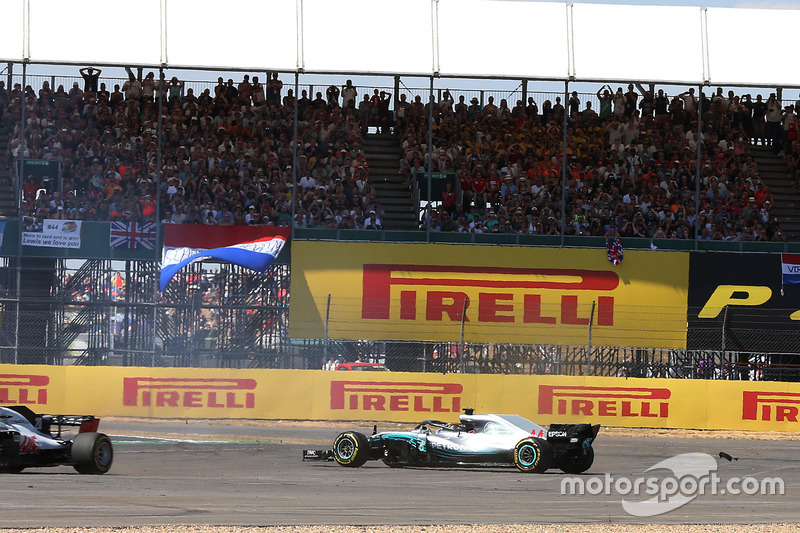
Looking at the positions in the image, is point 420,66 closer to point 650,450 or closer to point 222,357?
point 222,357

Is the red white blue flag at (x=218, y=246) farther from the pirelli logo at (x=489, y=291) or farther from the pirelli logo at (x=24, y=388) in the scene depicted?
the pirelli logo at (x=24, y=388)

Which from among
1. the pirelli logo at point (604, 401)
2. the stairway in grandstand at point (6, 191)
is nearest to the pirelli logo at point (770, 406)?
the pirelli logo at point (604, 401)

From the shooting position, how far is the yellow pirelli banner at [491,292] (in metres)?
25.7

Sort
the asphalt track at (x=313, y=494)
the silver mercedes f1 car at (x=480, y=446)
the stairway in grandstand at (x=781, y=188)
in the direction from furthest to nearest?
the stairway in grandstand at (x=781, y=188), the silver mercedes f1 car at (x=480, y=446), the asphalt track at (x=313, y=494)

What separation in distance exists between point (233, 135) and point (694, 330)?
1204cm

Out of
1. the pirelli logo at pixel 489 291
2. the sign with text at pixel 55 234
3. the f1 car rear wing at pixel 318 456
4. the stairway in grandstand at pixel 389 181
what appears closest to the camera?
the f1 car rear wing at pixel 318 456

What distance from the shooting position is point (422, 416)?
2350 cm

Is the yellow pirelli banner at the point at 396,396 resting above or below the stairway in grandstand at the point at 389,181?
below

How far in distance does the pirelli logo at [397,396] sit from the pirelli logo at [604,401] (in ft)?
6.44

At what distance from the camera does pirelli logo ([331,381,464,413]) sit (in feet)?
77.5

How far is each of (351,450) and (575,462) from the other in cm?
323

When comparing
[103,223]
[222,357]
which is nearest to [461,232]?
[222,357]
